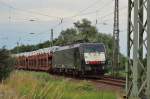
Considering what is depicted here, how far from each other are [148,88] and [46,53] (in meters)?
44.9

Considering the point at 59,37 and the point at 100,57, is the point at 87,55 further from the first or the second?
the point at 59,37

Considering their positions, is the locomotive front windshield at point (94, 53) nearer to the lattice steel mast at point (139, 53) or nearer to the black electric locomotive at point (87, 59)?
the black electric locomotive at point (87, 59)

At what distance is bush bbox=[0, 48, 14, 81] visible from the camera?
27.8 meters

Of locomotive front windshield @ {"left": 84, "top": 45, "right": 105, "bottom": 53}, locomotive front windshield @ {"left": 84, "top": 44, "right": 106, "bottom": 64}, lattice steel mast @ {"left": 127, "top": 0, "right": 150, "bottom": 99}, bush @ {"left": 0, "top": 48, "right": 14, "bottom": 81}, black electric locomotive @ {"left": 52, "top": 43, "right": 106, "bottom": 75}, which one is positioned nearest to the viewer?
lattice steel mast @ {"left": 127, "top": 0, "right": 150, "bottom": 99}

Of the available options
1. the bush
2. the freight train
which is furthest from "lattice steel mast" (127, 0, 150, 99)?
the freight train

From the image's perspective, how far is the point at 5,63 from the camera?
29.2 m

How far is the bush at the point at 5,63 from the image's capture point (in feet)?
91.1

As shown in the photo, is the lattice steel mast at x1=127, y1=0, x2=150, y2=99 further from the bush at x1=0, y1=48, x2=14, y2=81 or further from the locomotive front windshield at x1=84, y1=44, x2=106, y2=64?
the locomotive front windshield at x1=84, y1=44, x2=106, y2=64

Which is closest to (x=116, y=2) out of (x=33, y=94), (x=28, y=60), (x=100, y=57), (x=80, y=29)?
(x=100, y=57)

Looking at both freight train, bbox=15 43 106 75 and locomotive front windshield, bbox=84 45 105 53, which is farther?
locomotive front windshield, bbox=84 45 105 53

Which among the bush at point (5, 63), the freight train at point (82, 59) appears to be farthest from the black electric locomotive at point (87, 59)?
the bush at point (5, 63)

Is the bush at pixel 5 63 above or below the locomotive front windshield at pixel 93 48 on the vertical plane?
below

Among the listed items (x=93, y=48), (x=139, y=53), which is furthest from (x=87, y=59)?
(x=139, y=53)

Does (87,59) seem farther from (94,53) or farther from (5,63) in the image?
(5,63)
